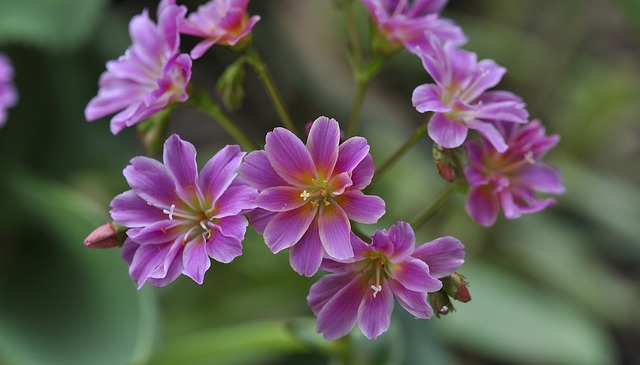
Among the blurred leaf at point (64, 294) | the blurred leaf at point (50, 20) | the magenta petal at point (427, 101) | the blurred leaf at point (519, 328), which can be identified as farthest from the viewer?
the blurred leaf at point (519, 328)

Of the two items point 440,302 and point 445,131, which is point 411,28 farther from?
point 440,302

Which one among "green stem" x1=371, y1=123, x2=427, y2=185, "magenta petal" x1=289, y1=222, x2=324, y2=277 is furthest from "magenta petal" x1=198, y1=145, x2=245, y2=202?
"green stem" x1=371, y1=123, x2=427, y2=185

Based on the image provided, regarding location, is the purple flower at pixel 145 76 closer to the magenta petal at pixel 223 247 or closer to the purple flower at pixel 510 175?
the magenta petal at pixel 223 247

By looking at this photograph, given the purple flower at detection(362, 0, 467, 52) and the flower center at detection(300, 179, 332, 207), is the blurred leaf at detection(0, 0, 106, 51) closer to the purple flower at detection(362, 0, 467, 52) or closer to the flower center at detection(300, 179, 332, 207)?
the purple flower at detection(362, 0, 467, 52)

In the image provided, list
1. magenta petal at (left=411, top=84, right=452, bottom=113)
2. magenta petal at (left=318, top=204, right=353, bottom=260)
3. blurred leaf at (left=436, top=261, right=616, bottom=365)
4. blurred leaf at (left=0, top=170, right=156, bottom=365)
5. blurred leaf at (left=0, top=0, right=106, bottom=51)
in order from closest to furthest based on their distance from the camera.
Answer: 1. magenta petal at (left=318, top=204, right=353, bottom=260)
2. magenta petal at (left=411, top=84, right=452, bottom=113)
3. blurred leaf at (left=0, top=170, right=156, bottom=365)
4. blurred leaf at (left=0, top=0, right=106, bottom=51)
5. blurred leaf at (left=436, top=261, right=616, bottom=365)

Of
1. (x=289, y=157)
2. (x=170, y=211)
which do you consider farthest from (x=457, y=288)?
(x=170, y=211)

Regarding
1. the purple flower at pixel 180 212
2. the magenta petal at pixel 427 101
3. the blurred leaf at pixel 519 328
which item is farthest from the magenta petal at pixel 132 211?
the blurred leaf at pixel 519 328
